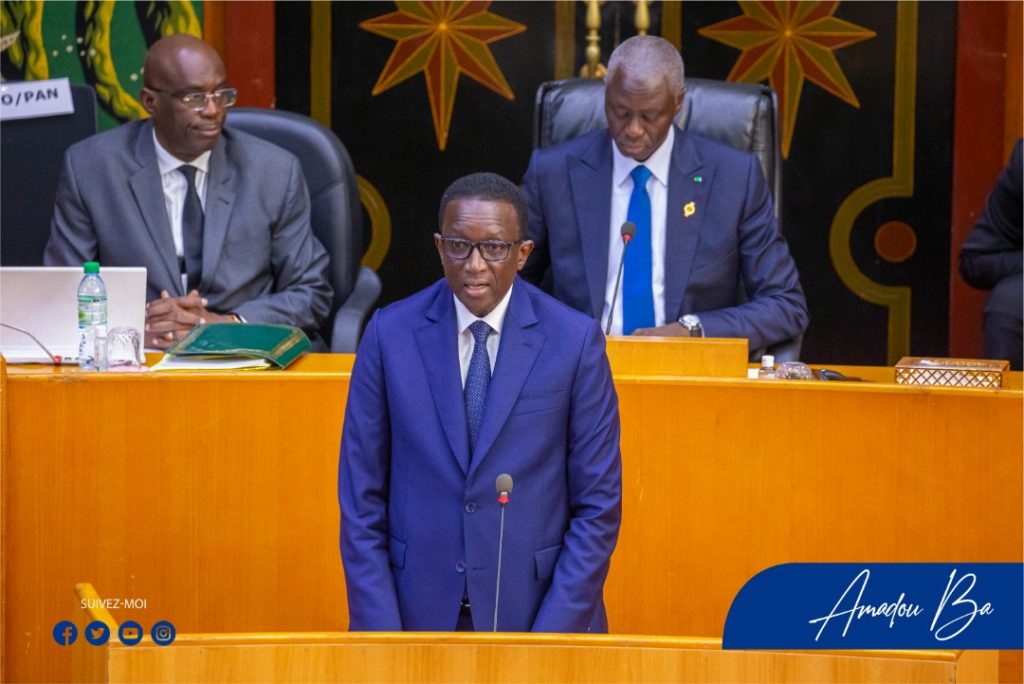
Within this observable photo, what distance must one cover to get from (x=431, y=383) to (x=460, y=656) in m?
0.71

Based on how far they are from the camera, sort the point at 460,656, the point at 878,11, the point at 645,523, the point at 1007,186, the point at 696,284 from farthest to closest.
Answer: the point at 878,11 → the point at 1007,186 → the point at 696,284 → the point at 645,523 → the point at 460,656

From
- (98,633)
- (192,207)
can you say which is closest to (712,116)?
(192,207)

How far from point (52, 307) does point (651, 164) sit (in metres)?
1.62

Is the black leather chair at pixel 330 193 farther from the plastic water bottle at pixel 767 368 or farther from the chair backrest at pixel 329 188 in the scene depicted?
the plastic water bottle at pixel 767 368

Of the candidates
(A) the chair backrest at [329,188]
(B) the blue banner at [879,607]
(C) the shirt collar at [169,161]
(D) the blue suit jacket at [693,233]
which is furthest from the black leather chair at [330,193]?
(B) the blue banner at [879,607]

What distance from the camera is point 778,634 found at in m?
2.17

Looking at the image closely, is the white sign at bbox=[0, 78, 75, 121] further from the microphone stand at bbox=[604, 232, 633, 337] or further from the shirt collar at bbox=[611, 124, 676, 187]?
the microphone stand at bbox=[604, 232, 633, 337]

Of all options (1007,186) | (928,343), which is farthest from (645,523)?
(928,343)

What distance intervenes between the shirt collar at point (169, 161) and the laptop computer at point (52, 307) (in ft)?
2.77

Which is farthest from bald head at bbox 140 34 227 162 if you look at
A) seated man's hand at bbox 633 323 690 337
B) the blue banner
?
the blue banner

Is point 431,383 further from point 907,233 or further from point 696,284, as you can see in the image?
point 907,233

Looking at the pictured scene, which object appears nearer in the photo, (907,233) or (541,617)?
(541,617)

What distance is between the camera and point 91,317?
3.62 metres

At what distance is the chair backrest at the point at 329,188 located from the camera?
15.4 feet
